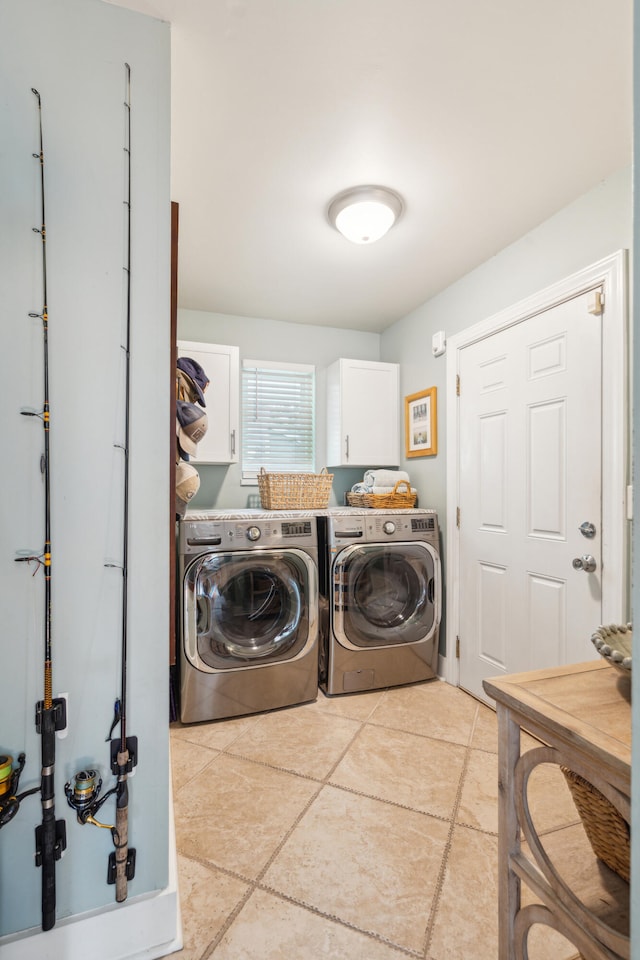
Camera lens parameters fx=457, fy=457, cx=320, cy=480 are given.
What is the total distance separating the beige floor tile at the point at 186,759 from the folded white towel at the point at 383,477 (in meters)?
1.76

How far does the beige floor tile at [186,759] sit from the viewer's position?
6.08 feet

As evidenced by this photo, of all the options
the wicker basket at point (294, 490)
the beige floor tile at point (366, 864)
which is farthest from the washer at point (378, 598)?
the beige floor tile at point (366, 864)

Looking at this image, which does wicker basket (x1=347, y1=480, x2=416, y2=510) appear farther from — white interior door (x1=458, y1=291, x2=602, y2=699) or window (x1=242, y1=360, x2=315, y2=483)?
window (x1=242, y1=360, x2=315, y2=483)

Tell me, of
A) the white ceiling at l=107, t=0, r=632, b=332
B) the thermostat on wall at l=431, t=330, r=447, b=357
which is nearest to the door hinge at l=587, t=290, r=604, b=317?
the white ceiling at l=107, t=0, r=632, b=332

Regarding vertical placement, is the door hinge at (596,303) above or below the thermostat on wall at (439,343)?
below

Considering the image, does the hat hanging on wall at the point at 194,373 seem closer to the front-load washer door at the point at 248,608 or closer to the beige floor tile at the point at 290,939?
the front-load washer door at the point at 248,608

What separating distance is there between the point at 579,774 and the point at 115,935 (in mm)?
1157

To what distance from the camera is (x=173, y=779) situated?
6.06ft

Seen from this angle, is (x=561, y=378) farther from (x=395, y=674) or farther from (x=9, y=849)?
(x=9, y=849)

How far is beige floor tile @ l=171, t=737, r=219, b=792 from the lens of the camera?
1854 mm

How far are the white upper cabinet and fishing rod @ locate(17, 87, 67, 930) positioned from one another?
7.36ft

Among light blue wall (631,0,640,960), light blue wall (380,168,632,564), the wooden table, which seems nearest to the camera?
light blue wall (631,0,640,960)

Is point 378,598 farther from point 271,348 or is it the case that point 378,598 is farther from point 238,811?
point 271,348

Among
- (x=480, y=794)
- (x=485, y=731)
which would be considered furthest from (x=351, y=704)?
(x=480, y=794)
